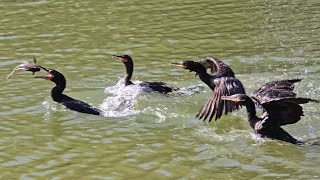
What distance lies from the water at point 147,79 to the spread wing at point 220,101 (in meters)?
0.38

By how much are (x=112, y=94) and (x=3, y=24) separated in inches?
371

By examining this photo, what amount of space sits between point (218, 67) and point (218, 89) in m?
1.24

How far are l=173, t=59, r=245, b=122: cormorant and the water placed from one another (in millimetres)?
395

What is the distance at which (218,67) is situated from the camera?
14422mm

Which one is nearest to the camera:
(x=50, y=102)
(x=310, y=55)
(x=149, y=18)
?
(x=50, y=102)

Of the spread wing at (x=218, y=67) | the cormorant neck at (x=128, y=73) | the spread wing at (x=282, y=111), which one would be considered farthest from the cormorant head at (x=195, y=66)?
the spread wing at (x=282, y=111)

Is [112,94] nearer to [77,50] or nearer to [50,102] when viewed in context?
[50,102]

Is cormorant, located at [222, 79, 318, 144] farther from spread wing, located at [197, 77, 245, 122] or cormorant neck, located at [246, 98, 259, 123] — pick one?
spread wing, located at [197, 77, 245, 122]

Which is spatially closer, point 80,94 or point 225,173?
point 225,173

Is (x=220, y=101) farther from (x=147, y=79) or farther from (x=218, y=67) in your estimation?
(x=147, y=79)

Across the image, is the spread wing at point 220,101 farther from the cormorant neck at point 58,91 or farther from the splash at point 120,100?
the cormorant neck at point 58,91

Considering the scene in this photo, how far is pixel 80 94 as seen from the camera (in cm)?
1573

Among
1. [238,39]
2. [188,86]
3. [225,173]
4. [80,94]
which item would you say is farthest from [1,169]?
[238,39]

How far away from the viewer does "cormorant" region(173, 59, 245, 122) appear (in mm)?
12795
